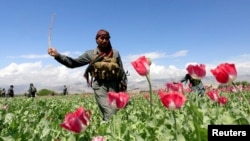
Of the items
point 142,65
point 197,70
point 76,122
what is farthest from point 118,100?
point 197,70

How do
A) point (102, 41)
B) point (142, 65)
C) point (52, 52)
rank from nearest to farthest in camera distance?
1. point (142, 65)
2. point (52, 52)
3. point (102, 41)

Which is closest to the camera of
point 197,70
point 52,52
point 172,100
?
point 172,100

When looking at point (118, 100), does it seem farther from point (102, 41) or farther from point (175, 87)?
point (102, 41)

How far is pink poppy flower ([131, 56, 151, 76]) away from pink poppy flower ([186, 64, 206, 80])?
42 cm

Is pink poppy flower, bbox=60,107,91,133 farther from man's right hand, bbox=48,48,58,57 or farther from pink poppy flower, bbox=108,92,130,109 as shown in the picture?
man's right hand, bbox=48,48,58,57

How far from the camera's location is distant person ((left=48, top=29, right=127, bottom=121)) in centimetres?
743

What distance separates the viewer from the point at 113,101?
12.4 ft

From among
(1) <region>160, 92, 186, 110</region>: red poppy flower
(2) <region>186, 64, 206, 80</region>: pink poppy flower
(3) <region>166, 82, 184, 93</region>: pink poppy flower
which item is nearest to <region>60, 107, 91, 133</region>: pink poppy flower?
(1) <region>160, 92, 186, 110</region>: red poppy flower

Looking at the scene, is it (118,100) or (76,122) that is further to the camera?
(118,100)

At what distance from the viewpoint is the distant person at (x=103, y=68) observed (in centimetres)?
743

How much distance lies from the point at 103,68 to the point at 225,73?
433 cm

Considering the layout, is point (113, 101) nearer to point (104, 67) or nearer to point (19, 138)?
point (19, 138)

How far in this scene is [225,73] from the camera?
326cm

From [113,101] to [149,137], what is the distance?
0.56 meters
